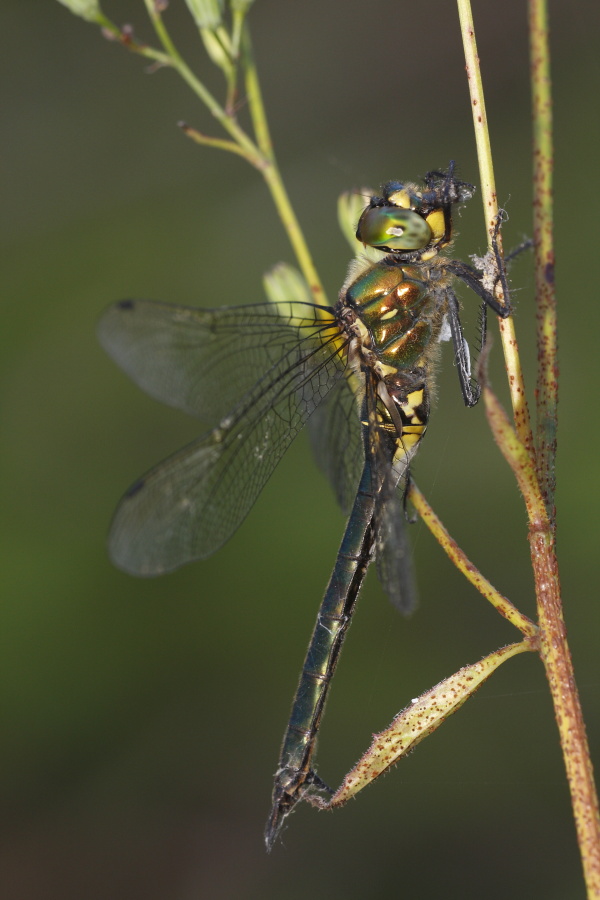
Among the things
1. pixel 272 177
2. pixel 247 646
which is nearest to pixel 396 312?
pixel 272 177

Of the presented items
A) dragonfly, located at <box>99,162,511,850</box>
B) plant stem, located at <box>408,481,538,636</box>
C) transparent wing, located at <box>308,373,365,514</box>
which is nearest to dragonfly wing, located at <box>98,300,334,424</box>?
dragonfly, located at <box>99,162,511,850</box>

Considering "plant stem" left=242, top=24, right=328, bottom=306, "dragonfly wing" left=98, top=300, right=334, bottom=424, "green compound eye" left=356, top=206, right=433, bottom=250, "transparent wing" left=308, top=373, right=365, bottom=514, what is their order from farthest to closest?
"dragonfly wing" left=98, top=300, right=334, bottom=424 < "transparent wing" left=308, top=373, right=365, bottom=514 < "green compound eye" left=356, top=206, right=433, bottom=250 < "plant stem" left=242, top=24, right=328, bottom=306

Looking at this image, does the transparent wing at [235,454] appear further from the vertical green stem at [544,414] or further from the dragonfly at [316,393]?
the vertical green stem at [544,414]

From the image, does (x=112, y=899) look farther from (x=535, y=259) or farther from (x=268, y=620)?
(x=535, y=259)

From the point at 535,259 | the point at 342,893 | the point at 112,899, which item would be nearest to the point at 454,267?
the point at 535,259

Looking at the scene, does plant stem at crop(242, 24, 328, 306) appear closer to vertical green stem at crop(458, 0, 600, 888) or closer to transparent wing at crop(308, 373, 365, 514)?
transparent wing at crop(308, 373, 365, 514)

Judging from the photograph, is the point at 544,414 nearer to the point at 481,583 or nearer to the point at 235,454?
the point at 481,583
